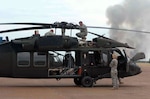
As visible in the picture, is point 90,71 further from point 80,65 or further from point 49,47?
point 49,47

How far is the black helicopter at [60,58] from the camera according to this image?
68.1ft

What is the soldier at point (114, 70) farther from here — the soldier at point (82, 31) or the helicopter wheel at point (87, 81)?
the soldier at point (82, 31)

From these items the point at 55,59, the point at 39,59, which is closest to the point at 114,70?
the point at 55,59

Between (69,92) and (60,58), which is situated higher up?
(60,58)

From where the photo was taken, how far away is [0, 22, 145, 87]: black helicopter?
20.8 metres

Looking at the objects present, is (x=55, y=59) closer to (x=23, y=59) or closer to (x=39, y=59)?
(x=39, y=59)

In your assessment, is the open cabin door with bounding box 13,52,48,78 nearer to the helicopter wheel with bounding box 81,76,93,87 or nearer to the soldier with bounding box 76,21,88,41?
the helicopter wheel with bounding box 81,76,93,87

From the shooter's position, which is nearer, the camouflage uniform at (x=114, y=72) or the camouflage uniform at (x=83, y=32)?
the camouflage uniform at (x=114, y=72)

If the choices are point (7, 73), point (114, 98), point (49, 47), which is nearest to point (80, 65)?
point (49, 47)

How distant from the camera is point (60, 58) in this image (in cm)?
2128

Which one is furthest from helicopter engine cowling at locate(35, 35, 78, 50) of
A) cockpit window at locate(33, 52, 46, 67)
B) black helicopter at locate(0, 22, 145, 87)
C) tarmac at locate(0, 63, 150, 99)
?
tarmac at locate(0, 63, 150, 99)

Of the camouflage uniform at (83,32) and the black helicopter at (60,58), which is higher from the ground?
the camouflage uniform at (83,32)

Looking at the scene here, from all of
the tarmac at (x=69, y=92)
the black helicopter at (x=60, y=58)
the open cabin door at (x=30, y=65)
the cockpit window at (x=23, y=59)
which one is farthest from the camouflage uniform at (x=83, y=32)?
the cockpit window at (x=23, y=59)

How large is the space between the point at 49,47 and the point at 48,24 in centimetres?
146
